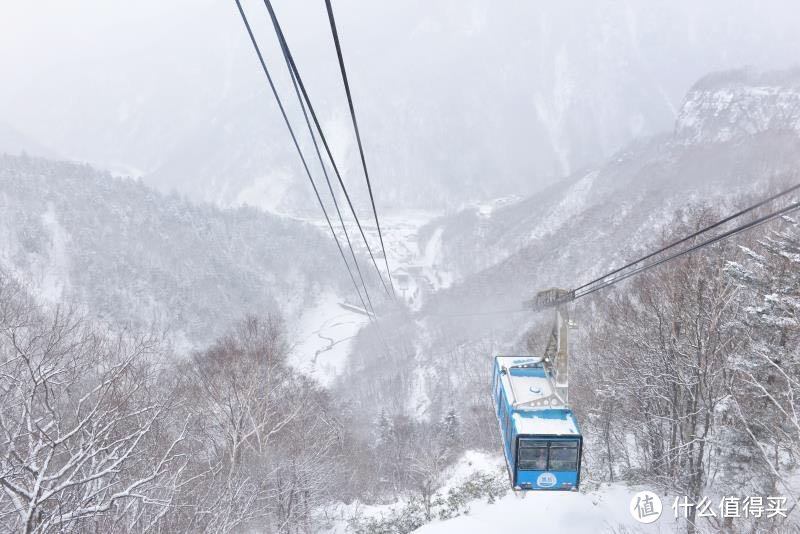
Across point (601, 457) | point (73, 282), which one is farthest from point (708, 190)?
point (73, 282)

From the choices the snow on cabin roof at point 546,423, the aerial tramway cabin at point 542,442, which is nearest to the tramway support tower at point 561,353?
the aerial tramway cabin at point 542,442

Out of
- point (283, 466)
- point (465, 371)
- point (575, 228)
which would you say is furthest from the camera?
point (575, 228)

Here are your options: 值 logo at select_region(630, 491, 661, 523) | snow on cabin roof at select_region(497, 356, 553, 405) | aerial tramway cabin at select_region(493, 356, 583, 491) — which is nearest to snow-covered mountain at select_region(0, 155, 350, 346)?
snow on cabin roof at select_region(497, 356, 553, 405)

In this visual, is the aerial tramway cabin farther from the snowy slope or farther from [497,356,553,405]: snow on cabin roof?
the snowy slope

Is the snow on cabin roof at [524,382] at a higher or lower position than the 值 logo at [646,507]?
higher

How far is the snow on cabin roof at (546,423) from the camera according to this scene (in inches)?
452

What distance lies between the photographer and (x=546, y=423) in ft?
39.0

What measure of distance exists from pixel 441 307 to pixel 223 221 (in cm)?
7165

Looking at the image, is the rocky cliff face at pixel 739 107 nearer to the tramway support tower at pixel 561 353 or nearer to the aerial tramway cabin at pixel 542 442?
the tramway support tower at pixel 561 353

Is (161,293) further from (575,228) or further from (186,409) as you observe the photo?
(575,228)

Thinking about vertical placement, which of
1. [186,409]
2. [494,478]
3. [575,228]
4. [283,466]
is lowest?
[494,478]

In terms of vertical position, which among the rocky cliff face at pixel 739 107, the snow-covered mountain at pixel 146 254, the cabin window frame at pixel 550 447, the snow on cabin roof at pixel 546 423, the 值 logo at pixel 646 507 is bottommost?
the 值 logo at pixel 646 507

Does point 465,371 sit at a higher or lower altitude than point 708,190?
lower

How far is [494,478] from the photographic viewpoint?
79.8ft
